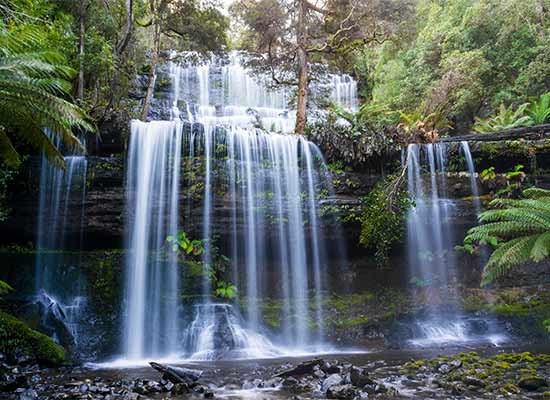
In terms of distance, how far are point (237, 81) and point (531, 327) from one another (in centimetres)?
1638

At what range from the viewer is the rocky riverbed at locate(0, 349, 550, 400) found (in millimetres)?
5539

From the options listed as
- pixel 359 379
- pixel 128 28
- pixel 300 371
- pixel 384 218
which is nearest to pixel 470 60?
pixel 384 218

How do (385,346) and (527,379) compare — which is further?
(385,346)

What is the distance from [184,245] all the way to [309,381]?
621 cm

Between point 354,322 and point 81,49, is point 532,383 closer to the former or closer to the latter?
point 354,322

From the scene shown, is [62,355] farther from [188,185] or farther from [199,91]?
[199,91]

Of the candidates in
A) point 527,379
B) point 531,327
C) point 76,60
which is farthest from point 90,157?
point 531,327

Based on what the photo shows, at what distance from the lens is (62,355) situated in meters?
8.05

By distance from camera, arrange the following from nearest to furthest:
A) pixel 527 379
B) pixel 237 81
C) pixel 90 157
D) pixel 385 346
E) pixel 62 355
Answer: pixel 527 379 → pixel 62 355 → pixel 385 346 → pixel 90 157 → pixel 237 81

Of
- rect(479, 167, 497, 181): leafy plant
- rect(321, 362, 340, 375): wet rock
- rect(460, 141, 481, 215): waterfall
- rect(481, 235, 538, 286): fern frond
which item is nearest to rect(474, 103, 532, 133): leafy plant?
rect(460, 141, 481, 215): waterfall

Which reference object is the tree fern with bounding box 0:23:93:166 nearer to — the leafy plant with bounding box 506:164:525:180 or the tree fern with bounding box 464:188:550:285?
the tree fern with bounding box 464:188:550:285

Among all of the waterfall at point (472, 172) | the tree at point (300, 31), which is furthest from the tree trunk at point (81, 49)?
the waterfall at point (472, 172)

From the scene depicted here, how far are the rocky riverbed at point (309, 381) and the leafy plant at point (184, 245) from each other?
399 centimetres

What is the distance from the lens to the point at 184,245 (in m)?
11.6
